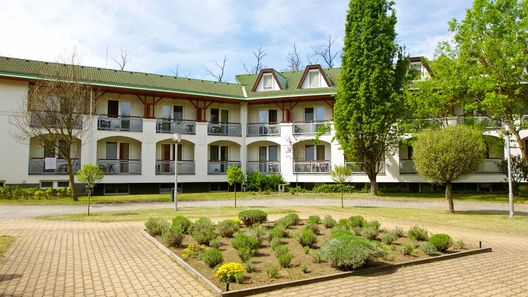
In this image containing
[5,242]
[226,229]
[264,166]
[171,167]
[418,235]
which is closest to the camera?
[5,242]

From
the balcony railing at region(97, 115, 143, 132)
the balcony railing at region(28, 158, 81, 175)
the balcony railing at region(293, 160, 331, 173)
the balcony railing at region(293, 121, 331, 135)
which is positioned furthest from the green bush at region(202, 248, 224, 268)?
the balcony railing at region(293, 121, 331, 135)

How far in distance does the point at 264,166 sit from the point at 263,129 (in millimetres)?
3205

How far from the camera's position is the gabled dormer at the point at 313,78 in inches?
1314

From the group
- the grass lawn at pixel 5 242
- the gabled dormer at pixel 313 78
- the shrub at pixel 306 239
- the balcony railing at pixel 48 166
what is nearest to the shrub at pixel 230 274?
the shrub at pixel 306 239

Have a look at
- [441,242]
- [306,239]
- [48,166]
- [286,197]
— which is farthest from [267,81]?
[441,242]

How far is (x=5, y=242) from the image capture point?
419 inches

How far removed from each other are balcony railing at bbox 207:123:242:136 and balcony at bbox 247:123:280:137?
966 mm

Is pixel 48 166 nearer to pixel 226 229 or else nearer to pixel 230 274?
pixel 226 229

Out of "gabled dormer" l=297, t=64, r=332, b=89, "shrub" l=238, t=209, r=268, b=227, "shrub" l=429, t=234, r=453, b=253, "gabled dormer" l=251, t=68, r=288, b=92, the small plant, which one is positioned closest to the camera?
the small plant

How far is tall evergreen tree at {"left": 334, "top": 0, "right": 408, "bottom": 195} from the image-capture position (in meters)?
26.4

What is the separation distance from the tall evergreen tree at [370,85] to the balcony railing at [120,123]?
15.2m

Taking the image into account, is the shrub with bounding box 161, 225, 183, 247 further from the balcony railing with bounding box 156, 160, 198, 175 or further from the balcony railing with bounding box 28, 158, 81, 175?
the balcony railing with bounding box 156, 160, 198, 175

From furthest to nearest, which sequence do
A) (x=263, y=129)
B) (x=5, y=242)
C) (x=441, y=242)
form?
(x=263, y=129)
(x=5, y=242)
(x=441, y=242)

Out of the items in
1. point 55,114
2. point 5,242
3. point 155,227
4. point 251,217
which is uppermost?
point 55,114
